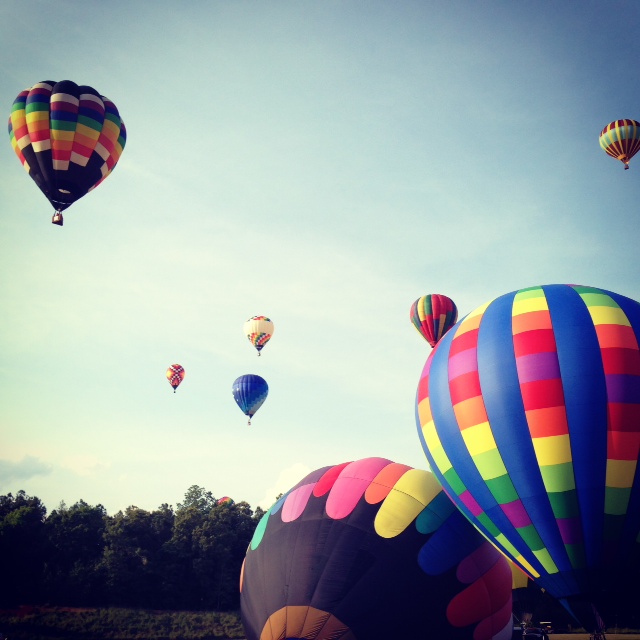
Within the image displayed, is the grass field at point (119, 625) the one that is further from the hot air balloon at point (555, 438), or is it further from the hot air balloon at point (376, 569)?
the hot air balloon at point (555, 438)

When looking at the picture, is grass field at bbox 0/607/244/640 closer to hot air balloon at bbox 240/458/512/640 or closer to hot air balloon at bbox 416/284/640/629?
hot air balloon at bbox 240/458/512/640

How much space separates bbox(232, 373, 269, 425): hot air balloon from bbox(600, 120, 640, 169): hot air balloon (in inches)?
A: 989

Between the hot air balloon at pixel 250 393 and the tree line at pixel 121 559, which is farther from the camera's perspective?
the hot air balloon at pixel 250 393

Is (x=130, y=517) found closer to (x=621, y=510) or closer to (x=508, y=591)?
(x=508, y=591)

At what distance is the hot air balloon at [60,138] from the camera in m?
19.1

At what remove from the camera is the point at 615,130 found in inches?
1179

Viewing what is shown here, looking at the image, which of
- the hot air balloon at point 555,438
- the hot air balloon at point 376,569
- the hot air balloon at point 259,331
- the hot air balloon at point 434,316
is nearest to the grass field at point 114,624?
the hot air balloon at point 259,331

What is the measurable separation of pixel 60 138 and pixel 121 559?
24.7m

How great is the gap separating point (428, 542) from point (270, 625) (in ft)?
11.8

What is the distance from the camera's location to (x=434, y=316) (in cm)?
2541

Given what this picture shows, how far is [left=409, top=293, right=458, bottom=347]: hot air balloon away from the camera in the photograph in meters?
25.4

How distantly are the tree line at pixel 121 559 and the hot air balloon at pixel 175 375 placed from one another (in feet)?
30.3

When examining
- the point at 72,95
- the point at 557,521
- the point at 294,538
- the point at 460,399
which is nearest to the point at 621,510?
the point at 557,521

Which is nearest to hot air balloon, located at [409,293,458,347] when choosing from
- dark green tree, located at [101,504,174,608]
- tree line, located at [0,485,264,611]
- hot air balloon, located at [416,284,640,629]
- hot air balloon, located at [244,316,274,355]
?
hot air balloon, located at [244,316,274,355]
